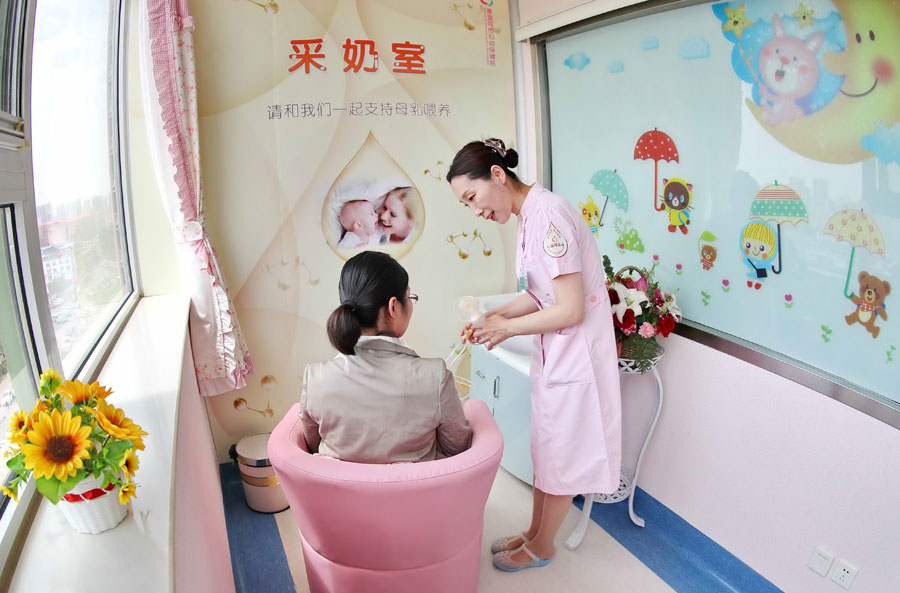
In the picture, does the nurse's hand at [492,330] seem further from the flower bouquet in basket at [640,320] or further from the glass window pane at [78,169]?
the glass window pane at [78,169]

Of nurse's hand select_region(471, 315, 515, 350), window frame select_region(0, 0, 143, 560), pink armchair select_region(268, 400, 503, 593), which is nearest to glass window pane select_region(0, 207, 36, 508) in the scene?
window frame select_region(0, 0, 143, 560)

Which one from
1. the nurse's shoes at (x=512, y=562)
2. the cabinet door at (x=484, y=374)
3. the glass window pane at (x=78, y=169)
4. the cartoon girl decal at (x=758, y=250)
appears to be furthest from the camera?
the cabinet door at (x=484, y=374)

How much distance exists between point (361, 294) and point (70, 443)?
761mm

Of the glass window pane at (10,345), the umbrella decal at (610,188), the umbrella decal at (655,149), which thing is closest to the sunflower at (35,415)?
the glass window pane at (10,345)

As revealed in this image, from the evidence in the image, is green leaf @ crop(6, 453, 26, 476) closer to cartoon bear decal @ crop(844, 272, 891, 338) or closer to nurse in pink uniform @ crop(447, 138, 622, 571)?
nurse in pink uniform @ crop(447, 138, 622, 571)

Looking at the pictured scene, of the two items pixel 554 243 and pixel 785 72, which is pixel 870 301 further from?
pixel 554 243

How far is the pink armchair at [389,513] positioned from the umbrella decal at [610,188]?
4.32ft

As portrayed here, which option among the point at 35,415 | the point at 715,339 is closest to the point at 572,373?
the point at 715,339

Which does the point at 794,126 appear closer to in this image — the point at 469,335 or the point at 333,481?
the point at 469,335

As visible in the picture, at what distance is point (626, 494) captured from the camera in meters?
2.50

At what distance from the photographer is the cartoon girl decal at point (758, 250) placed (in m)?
1.98

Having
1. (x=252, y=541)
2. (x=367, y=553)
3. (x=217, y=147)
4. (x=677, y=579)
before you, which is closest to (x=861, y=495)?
(x=677, y=579)

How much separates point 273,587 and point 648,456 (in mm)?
1565

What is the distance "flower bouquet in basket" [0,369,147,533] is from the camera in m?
0.83
